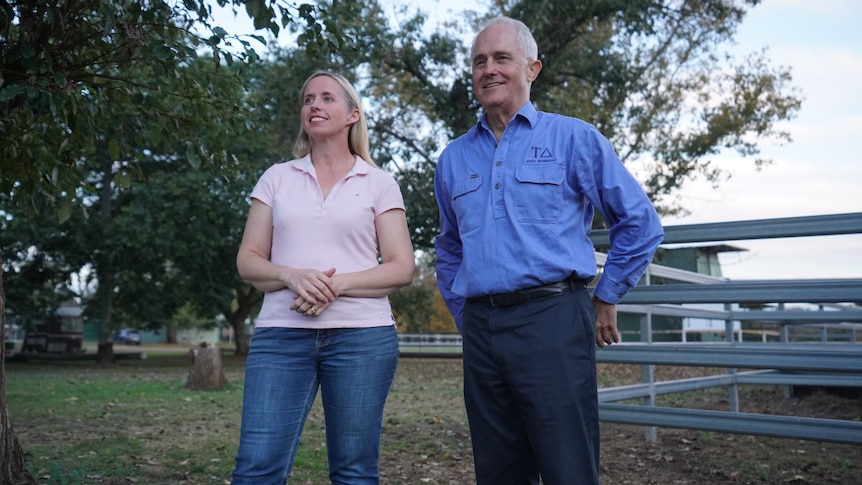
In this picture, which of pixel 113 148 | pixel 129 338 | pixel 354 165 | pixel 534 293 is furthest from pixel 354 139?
pixel 129 338

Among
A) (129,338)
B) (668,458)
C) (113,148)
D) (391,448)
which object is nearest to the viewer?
(113,148)

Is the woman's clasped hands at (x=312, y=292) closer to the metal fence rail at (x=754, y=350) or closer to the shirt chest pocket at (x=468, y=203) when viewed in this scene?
the shirt chest pocket at (x=468, y=203)

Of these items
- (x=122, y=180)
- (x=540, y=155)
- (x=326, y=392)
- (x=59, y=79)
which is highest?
(x=59, y=79)

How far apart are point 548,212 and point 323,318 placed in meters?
0.87

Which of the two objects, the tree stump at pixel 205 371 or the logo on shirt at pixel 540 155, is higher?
the logo on shirt at pixel 540 155

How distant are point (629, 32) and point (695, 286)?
40.9ft

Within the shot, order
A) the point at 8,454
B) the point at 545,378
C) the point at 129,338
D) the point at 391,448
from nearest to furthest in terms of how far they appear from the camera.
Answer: the point at 545,378 → the point at 8,454 → the point at 391,448 → the point at 129,338

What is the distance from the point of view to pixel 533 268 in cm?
277

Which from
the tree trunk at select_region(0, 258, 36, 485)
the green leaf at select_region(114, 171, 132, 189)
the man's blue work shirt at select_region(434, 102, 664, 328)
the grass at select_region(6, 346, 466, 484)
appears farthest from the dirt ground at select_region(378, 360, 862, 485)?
the man's blue work shirt at select_region(434, 102, 664, 328)

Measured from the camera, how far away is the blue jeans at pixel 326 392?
112 inches

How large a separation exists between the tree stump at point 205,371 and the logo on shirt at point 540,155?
1128 centimetres

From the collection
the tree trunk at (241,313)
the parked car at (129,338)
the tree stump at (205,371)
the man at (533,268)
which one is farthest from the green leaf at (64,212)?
the parked car at (129,338)

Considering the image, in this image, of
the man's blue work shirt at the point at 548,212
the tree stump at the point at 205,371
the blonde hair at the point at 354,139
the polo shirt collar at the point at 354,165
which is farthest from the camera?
the tree stump at the point at 205,371

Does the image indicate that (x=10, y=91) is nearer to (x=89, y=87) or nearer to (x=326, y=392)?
(x=89, y=87)
